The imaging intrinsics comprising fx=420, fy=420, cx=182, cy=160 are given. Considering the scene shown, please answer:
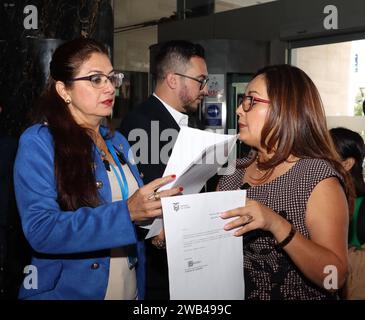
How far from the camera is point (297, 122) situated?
1731 millimetres

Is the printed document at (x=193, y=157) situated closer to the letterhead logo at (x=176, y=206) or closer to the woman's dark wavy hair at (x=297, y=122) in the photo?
the letterhead logo at (x=176, y=206)

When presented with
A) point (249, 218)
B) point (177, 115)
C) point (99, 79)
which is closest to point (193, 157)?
point (249, 218)

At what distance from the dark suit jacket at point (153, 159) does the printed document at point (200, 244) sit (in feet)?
3.17

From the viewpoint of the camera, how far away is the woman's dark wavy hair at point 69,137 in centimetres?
164

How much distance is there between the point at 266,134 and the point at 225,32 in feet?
17.2

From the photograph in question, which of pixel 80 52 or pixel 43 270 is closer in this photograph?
pixel 43 270

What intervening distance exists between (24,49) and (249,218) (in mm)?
2148

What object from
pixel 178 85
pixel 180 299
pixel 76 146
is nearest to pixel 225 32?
pixel 178 85

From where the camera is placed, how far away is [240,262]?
1.57 metres

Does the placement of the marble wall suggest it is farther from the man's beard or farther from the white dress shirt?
the man's beard

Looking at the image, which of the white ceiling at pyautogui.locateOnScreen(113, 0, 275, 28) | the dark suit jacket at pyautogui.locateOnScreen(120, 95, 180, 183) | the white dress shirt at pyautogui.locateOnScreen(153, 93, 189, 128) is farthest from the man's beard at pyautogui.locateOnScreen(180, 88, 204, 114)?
the white ceiling at pyautogui.locateOnScreen(113, 0, 275, 28)

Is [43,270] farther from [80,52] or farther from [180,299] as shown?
[80,52]

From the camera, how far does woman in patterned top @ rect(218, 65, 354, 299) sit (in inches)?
59.7

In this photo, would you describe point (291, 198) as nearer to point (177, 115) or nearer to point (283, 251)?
point (283, 251)
